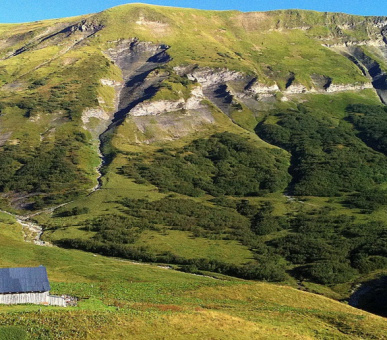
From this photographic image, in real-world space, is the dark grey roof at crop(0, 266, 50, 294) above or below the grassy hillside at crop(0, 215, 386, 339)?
above

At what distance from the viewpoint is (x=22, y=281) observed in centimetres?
5781

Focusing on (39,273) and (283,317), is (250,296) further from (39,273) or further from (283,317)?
(39,273)

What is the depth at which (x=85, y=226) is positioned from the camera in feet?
501

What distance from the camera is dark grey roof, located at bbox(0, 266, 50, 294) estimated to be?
56.5 meters

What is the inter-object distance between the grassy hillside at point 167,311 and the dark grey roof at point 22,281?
329 cm

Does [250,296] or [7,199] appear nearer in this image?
[250,296]

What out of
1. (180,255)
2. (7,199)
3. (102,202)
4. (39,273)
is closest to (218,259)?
(180,255)

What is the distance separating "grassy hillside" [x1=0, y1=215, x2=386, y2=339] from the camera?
4525 cm

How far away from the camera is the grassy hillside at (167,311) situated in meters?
45.2

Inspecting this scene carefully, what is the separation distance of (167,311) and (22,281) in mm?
20560

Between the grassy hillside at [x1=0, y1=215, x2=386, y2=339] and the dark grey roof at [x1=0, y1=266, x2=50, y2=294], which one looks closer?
the grassy hillside at [x1=0, y1=215, x2=386, y2=339]

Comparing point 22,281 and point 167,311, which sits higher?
point 22,281

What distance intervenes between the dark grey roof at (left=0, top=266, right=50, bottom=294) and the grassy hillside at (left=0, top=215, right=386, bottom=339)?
130 inches

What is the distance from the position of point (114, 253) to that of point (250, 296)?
65.1 meters
